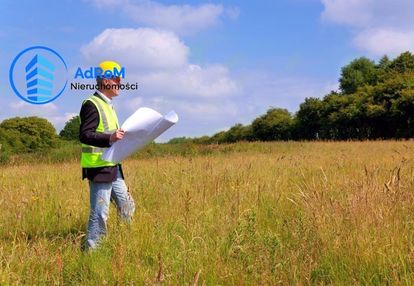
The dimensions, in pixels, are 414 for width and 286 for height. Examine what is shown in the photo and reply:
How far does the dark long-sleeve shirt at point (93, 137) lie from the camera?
379cm

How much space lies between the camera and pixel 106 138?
3785 mm

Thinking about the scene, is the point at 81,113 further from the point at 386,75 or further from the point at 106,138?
the point at 386,75

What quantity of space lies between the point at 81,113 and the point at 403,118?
37088 mm

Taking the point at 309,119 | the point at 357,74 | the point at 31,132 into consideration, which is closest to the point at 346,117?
the point at 309,119

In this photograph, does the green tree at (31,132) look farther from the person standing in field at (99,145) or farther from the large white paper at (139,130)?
the large white paper at (139,130)

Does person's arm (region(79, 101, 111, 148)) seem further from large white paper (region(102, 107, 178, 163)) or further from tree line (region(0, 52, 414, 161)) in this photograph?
tree line (region(0, 52, 414, 161))

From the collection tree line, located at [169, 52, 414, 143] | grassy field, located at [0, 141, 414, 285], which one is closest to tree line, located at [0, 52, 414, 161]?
tree line, located at [169, 52, 414, 143]

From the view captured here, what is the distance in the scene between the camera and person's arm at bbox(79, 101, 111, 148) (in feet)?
12.4

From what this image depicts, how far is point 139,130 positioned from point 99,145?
0.40m

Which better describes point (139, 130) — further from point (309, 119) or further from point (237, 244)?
point (309, 119)

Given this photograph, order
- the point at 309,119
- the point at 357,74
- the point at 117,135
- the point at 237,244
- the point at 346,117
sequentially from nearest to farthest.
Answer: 1. the point at 237,244
2. the point at 117,135
3. the point at 346,117
4. the point at 309,119
5. the point at 357,74

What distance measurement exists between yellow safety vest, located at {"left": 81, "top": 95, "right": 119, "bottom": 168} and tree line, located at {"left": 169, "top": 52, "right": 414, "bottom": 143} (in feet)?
76.5

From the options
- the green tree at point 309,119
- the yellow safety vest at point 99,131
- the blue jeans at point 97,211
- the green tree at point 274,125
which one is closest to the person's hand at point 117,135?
the yellow safety vest at point 99,131

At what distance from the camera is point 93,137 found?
3.79 meters
